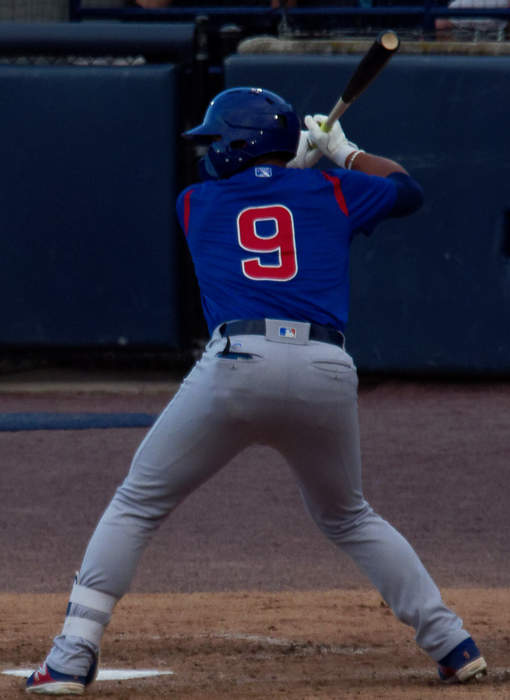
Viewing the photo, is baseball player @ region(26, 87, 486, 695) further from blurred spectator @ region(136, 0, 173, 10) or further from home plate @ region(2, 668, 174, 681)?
blurred spectator @ region(136, 0, 173, 10)

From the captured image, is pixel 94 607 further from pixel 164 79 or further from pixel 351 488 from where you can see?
pixel 164 79

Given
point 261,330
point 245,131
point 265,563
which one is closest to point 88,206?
point 265,563

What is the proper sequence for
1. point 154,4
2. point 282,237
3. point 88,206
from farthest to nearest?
point 154,4 < point 88,206 < point 282,237

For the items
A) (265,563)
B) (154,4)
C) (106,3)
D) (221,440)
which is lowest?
(265,563)

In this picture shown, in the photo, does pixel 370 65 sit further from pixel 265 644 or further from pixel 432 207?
pixel 432 207

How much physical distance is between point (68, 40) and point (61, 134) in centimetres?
62

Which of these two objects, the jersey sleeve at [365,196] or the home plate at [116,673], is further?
the home plate at [116,673]

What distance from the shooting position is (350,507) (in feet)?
12.0

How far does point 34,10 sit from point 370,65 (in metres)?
7.47

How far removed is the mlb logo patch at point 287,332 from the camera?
138 inches

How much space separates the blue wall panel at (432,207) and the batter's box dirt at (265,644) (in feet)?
12.6

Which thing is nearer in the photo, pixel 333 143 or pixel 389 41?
pixel 389 41

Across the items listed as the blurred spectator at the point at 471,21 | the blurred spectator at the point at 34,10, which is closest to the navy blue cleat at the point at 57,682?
the blurred spectator at the point at 471,21

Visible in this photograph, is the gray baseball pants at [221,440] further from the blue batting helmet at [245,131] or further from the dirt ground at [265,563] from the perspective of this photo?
the blue batting helmet at [245,131]
